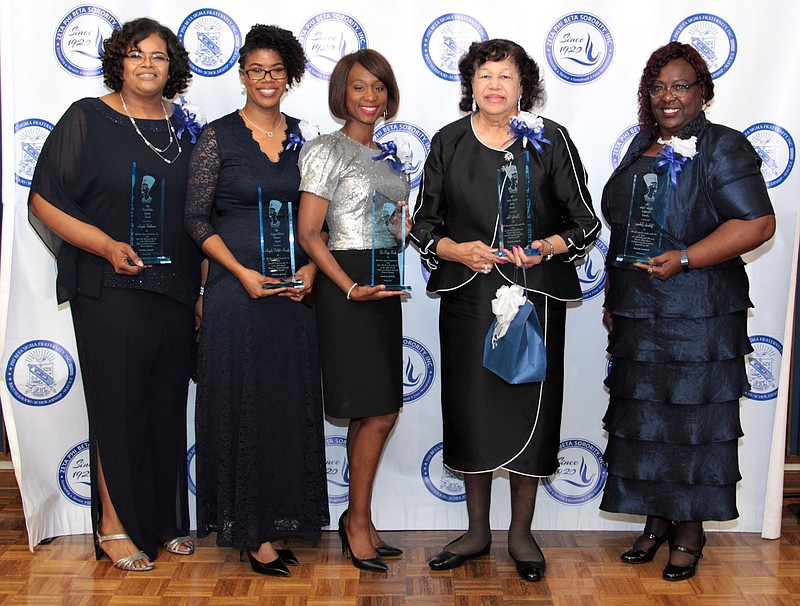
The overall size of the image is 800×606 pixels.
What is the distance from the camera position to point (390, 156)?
3213 mm

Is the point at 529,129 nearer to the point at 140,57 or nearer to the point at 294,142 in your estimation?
the point at 294,142

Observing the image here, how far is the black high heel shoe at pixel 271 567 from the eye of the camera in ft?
10.8

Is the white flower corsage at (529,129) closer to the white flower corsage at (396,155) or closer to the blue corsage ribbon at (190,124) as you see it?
the white flower corsage at (396,155)

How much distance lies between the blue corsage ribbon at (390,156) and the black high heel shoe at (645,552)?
172 centimetres

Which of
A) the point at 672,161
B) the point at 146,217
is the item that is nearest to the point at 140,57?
the point at 146,217

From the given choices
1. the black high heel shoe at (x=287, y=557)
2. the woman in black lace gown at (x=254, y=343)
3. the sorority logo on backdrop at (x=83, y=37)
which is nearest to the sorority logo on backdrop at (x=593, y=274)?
the woman in black lace gown at (x=254, y=343)

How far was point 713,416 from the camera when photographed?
127 inches

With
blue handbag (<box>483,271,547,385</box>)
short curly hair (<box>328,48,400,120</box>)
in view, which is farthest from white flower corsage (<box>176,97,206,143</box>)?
blue handbag (<box>483,271,547,385</box>)

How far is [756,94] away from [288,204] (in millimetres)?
2024

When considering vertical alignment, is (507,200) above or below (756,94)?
below

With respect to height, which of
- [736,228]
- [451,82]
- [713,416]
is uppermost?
[451,82]

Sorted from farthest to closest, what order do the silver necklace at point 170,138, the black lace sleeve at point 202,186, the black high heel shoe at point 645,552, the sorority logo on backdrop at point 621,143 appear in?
the sorority logo on backdrop at point 621,143
the black high heel shoe at point 645,552
the silver necklace at point 170,138
the black lace sleeve at point 202,186

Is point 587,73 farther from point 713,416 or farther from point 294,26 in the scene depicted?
point 713,416

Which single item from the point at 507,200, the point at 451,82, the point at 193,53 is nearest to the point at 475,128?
the point at 507,200
